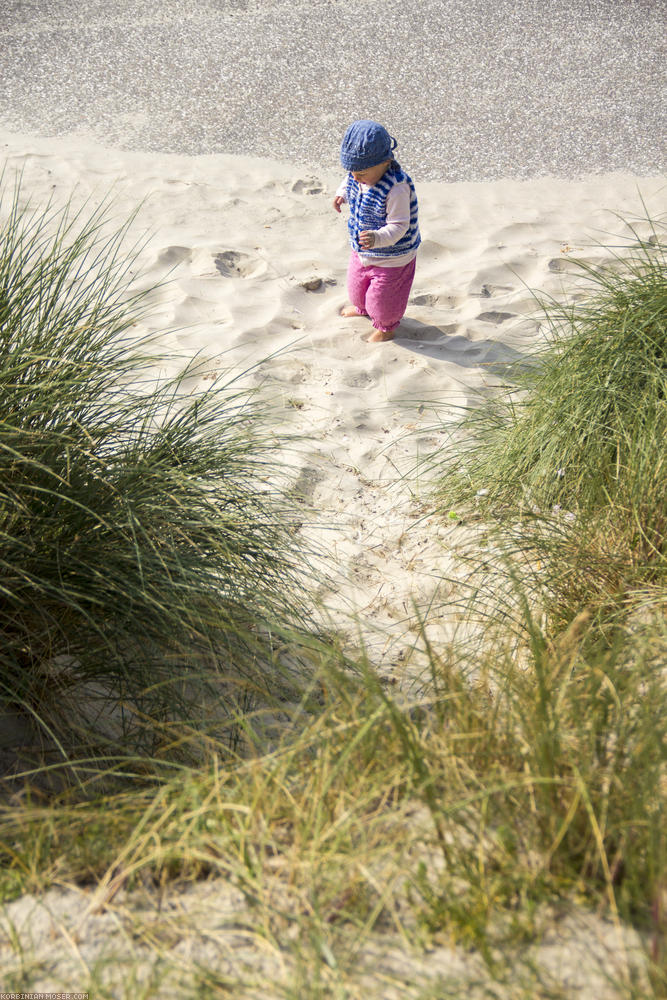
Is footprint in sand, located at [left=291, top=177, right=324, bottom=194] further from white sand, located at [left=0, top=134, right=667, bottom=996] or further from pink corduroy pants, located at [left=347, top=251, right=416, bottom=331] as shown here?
pink corduroy pants, located at [left=347, top=251, right=416, bottom=331]

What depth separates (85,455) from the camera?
1.94 metres

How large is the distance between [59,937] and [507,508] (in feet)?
5.65

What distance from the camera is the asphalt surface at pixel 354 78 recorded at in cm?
547

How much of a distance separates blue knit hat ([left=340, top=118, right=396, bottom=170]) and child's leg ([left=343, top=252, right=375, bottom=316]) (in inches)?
16.9

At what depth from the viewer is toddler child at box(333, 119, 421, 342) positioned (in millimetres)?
3471

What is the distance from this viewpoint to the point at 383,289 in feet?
11.9

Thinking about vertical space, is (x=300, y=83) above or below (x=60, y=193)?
above

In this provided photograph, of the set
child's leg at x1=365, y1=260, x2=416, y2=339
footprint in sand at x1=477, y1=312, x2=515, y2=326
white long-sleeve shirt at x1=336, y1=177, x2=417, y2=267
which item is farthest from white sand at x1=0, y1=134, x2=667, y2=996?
white long-sleeve shirt at x1=336, y1=177, x2=417, y2=267

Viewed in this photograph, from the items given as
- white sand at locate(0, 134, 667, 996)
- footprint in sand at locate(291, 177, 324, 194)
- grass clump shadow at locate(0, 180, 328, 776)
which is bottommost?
grass clump shadow at locate(0, 180, 328, 776)

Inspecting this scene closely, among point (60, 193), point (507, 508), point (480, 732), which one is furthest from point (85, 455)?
point (60, 193)

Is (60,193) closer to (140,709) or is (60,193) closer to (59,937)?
(140,709)

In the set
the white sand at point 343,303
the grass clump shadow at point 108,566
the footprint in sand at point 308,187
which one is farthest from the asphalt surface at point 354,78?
the grass clump shadow at point 108,566

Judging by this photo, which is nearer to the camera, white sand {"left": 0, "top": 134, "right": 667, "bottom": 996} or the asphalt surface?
white sand {"left": 0, "top": 134, "right": 667, "bottom": 996}

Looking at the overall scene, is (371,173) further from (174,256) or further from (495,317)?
(174,256)
